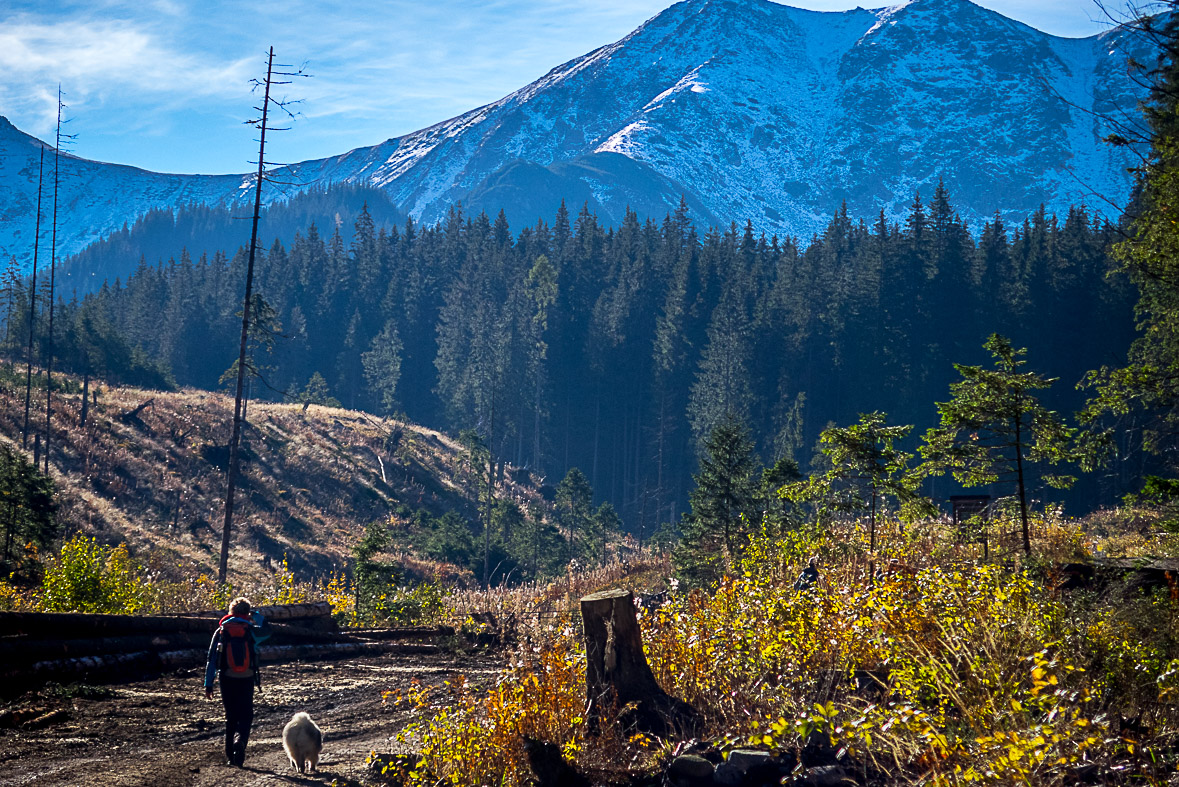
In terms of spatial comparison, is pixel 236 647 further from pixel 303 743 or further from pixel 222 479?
pixel 222 479

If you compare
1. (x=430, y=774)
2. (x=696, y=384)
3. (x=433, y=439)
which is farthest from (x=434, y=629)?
(x=696, y=384)

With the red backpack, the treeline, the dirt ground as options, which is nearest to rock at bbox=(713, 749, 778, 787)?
the dirt ground

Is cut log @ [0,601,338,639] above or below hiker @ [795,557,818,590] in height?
below

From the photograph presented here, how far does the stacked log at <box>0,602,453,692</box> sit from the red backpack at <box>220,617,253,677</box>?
1103 millimetres

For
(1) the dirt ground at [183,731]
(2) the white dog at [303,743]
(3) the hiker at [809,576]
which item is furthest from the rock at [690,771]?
(3) the hiker at [809,576]

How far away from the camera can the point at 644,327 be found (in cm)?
7294

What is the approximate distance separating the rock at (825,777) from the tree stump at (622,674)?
5.07 feet

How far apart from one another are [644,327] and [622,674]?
66349 millimetres

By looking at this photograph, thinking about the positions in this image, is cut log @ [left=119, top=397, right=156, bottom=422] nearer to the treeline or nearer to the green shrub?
the treeline

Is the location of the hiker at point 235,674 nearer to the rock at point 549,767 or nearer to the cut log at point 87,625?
the rock at point 549,767

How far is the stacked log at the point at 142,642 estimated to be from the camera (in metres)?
9.88

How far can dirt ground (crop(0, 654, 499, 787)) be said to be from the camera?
7250mm

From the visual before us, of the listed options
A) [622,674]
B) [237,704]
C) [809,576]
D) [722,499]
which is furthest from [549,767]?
[722,499]

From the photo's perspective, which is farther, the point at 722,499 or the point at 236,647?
the point at 722,499
